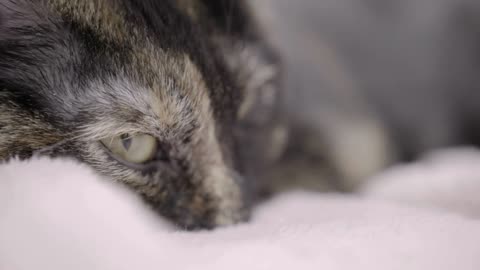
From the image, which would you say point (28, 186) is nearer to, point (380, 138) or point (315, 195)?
point (315, 195)

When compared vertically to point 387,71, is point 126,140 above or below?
below

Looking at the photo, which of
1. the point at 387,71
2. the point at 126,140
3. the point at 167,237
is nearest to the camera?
the point at 167,237

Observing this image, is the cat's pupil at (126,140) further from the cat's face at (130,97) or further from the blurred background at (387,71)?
the blurred background at (387,71)

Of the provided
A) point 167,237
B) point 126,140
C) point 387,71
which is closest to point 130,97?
point 126,140

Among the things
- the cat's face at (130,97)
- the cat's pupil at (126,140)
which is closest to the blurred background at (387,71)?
the cat's face at (130,97)

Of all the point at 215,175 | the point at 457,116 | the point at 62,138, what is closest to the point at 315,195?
the point at 215,175

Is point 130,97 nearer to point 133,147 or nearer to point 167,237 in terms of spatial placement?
point 133,147
